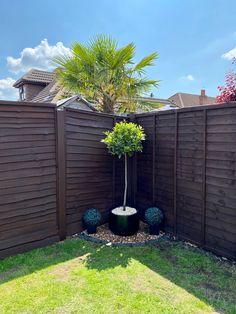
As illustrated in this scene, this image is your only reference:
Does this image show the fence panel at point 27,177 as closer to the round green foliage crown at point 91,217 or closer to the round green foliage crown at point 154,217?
the round green foliage crown at point 91,217

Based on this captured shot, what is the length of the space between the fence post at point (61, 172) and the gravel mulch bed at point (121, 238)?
0.43 metres

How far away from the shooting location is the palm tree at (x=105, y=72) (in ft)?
19.2

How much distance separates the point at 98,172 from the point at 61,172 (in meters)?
0.74

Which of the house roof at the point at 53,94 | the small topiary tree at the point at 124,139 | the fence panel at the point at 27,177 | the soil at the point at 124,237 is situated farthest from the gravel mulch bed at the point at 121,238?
the house roof at the point at 53,94

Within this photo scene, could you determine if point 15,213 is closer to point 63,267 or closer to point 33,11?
point 63,267

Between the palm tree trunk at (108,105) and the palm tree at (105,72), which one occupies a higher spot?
the palm tree at (105,72)

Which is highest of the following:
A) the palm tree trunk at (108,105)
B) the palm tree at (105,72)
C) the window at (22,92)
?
the window at (22,92)

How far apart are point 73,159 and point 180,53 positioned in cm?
810

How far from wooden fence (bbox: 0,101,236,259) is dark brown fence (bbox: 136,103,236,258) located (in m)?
0.01

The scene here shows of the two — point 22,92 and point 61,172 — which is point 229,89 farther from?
point 22,92

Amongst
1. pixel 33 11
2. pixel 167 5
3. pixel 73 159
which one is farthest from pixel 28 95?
pixel 73 159

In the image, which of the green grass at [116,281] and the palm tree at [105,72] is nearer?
the green grass at [116,281]

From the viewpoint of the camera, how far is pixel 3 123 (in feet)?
9.58

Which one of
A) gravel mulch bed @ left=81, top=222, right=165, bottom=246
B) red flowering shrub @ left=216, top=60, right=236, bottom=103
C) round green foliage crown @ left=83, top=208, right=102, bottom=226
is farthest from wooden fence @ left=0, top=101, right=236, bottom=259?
red flowering shrub @ left=216, top=60, right=236, bottom=103
